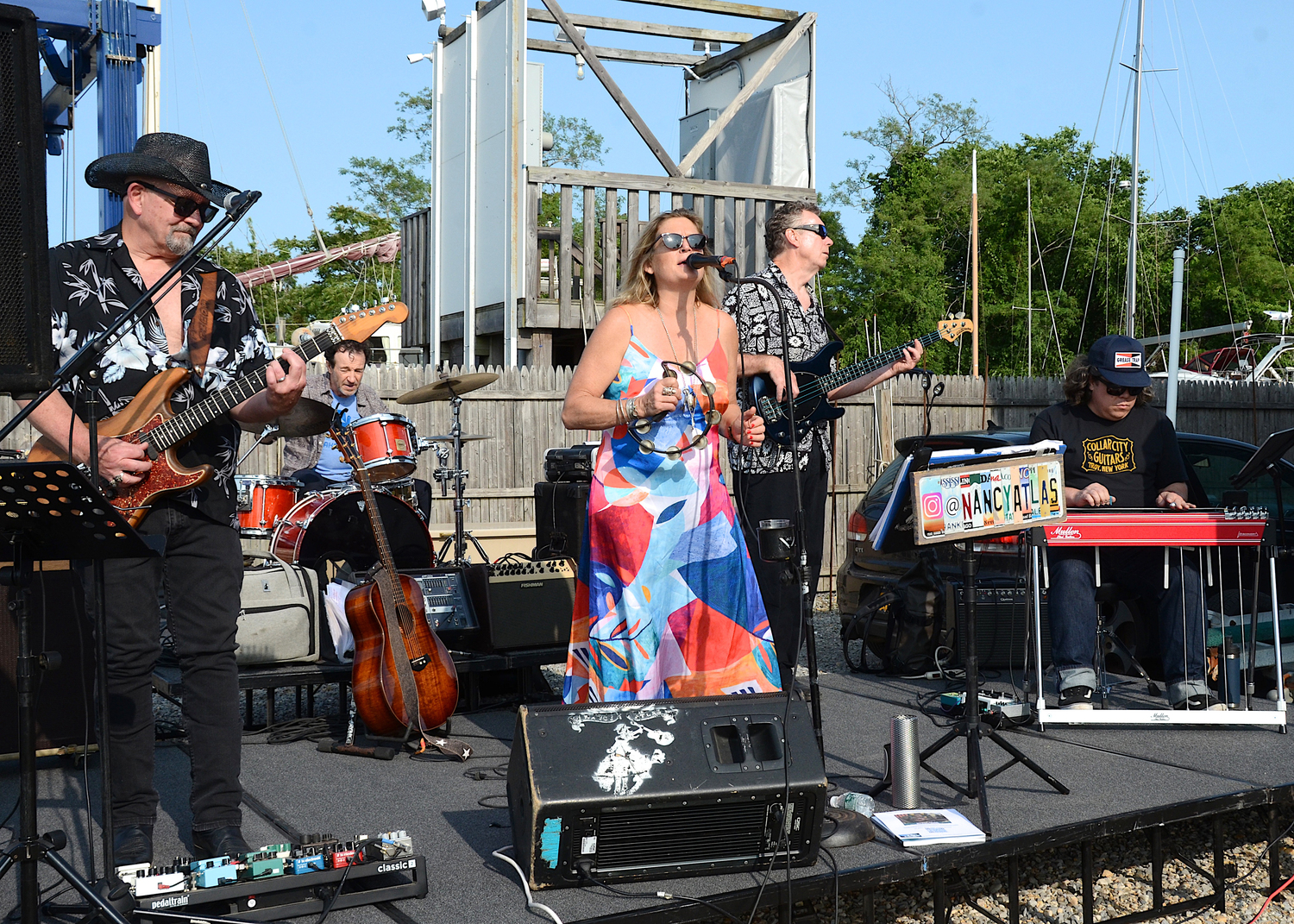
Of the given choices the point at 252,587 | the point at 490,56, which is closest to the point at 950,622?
the point at 252,587

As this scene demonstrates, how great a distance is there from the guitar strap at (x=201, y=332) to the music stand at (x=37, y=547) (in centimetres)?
77

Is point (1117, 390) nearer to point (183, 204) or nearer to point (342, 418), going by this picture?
point (183, 204)

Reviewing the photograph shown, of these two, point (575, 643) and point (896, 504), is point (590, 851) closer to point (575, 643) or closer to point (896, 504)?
point (575, 643)

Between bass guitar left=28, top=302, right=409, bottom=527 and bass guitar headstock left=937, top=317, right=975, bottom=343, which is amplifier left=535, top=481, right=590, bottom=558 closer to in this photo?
bass guitar headstock left=937, top=317, right=975, bottom=343

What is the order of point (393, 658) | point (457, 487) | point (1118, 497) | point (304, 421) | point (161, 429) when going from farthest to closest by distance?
Answer: 1. point (457, 487)
2. point (1118, 497)
3. point (393, 658)
4. point (304, 421)
5. point (161, 429)

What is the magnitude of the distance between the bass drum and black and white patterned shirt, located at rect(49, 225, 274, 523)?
2973 millimetres

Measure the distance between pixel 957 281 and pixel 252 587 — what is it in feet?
92.9

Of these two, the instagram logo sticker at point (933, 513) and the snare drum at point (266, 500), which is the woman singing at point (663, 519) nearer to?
the instagram logo sticker at point (933, 513)

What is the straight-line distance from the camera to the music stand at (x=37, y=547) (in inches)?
95.6

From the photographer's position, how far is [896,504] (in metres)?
4.01

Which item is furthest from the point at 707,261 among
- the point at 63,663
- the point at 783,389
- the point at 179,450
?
the point at 63,663

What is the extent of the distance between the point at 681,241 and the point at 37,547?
1972 mm

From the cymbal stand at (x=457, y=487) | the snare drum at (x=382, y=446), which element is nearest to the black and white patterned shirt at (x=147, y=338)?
the cymbal stand at (x=457, y=487)

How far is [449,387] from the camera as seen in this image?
7.92m
